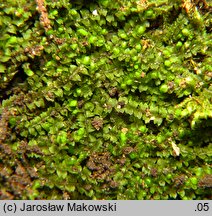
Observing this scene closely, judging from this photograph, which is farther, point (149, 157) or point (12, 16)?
point (149, 157)

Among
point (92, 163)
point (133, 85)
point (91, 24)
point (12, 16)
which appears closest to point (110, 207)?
point (92, 163)

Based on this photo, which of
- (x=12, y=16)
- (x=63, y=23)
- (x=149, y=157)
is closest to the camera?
(x=12, y=16)

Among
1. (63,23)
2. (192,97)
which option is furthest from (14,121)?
(192,97)

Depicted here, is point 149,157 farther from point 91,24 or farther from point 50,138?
point 91,24

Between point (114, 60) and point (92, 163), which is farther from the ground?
point (114, 60)

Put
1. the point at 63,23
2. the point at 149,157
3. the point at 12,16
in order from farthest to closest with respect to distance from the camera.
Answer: the point at 149,157 < the point at 63,23 < the point at 12,16

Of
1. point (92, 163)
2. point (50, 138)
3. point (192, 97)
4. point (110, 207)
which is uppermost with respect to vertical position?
point (192, 97)

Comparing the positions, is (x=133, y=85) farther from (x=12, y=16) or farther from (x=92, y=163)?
(x=12, y=16)
